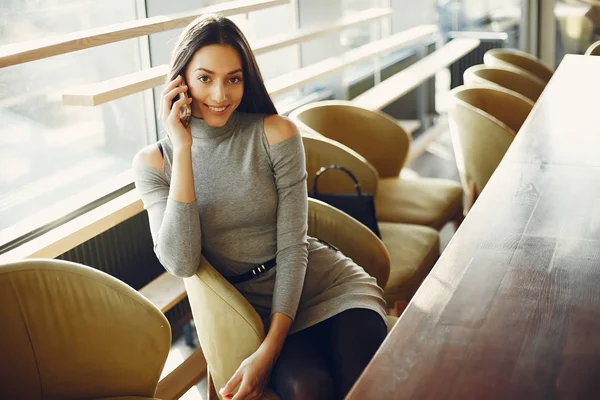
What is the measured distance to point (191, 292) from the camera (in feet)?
7.00

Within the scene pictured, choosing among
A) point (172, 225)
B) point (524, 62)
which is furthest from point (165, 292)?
point (524, 62)

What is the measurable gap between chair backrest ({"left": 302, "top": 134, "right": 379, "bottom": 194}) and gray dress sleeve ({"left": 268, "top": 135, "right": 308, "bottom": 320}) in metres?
0.91

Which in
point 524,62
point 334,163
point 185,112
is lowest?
point 334,163

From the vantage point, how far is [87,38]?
241 cm

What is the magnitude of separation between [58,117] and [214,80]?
1.03m

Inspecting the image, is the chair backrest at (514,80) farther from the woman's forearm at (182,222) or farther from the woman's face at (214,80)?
the woman's forearm at (182,222)

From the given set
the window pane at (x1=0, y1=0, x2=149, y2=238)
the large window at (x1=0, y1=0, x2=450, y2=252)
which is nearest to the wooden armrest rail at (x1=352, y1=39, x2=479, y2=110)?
the large window at (x1=0, y1=0, x2=450, y2=252)

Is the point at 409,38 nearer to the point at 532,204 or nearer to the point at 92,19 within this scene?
the point at 92,19

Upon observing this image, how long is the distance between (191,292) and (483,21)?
5.86 metres

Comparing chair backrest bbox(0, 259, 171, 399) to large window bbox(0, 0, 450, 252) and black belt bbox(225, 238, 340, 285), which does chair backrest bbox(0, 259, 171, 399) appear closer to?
black belt bbox(225, 238, 340, 285)

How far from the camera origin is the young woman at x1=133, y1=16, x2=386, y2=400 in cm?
201

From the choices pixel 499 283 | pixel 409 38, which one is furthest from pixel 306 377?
pixel 409 38

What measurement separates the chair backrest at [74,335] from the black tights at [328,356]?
303 mm

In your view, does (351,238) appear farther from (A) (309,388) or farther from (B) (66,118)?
(B) (66,118)
